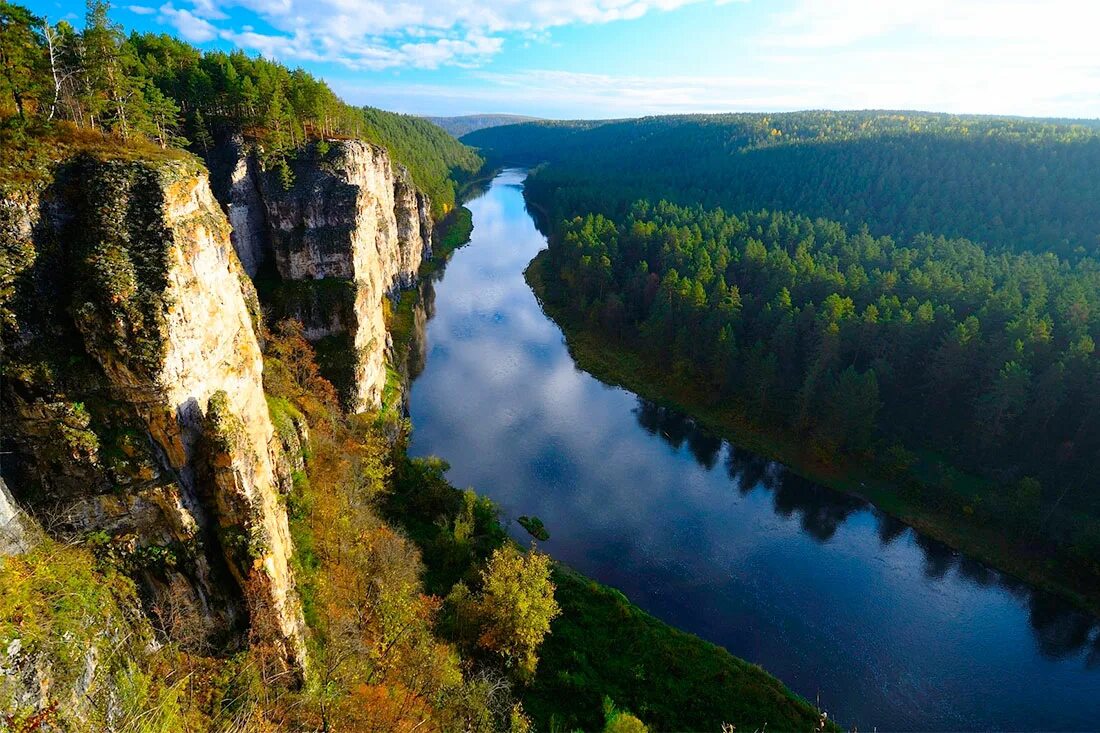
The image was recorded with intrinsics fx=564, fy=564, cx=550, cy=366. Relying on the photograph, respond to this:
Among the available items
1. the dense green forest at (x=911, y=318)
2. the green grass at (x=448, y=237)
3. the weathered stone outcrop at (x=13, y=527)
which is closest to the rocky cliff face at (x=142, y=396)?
the weathered stone outcrop at (x=13, y=527)

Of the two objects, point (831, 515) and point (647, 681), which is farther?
point (831, 515)

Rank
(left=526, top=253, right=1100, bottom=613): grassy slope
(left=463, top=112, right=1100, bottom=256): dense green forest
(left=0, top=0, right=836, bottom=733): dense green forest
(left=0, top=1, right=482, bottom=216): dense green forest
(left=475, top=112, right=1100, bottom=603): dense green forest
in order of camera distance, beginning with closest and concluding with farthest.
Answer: (left=0, top=0, right=836, bottom=733): dense green forest, (left=0, top=1, right=482, bottom=216): dense green forest, (left=526, top=253, right=1100, bottom=613): grassy slope, (left=475, top=112, right=1100, bottom=603): dense green forest, (left=463, top=112, right=1100, bottom=256): dense green forest

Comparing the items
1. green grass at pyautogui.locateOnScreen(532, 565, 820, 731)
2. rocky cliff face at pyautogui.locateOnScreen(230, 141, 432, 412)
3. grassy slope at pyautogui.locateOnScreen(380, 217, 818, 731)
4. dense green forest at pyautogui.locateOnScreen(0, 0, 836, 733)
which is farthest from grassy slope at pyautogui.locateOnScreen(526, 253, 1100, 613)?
rocky cliff face at pyautogui.locateOnScreen(230, 141, 432, 412)

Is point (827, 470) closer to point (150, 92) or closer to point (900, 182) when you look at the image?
point (150, 92)

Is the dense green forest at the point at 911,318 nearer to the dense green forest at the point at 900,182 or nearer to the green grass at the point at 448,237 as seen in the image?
the dense green forest at the point at 900,182

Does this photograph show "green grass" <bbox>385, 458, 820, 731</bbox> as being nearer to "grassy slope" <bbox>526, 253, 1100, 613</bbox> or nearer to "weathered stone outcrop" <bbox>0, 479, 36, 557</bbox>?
"weathered stone outcrop" <bbox>0, 479, 36, 557</bbox>

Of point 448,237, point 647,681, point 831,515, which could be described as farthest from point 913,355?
point 448,237
